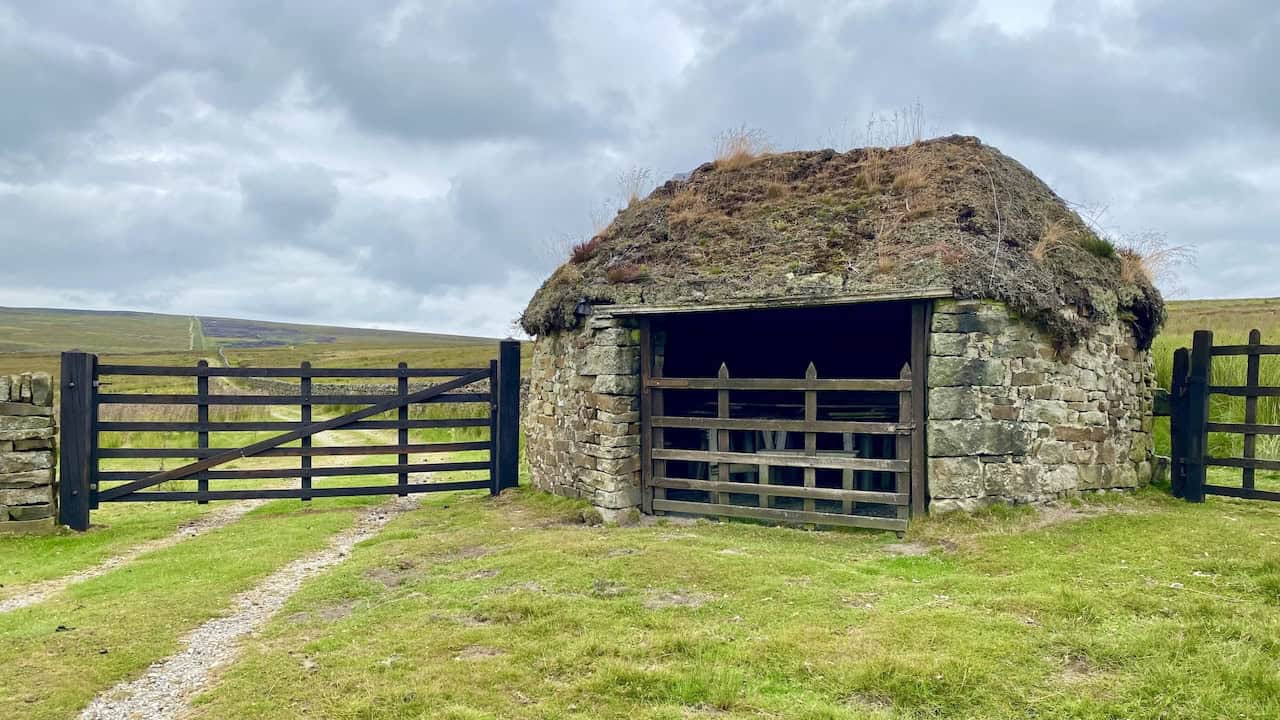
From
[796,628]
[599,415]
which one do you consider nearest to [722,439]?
[599,415]

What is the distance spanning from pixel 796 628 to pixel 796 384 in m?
4.12

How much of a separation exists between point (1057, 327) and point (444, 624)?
7.39 meters

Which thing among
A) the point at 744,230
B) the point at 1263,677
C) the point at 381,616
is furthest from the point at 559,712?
the point at 744,230

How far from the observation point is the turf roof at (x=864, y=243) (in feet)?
30.7

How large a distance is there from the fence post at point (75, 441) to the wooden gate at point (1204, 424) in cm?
1426

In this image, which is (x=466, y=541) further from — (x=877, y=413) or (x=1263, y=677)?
(x=1263, y=677)

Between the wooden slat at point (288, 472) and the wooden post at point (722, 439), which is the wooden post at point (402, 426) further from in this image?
the wooden post at point (722, 439)

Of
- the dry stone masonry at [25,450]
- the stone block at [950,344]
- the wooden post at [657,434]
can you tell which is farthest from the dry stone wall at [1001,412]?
the dry stone masonry at [25,450]

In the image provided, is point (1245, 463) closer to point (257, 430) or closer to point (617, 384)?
point (617, 384)

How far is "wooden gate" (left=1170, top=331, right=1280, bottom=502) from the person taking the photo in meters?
10.1

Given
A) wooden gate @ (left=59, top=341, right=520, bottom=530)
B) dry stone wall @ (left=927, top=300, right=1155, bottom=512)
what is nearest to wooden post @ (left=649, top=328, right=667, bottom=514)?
wooden gate @ (left=59, top=341, right=520, bottom=530)

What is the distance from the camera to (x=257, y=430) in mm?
11766

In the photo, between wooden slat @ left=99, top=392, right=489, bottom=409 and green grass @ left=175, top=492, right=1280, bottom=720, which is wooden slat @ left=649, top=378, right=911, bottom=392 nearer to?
green grass @ left=175, top=492, right=1280, bottom=720

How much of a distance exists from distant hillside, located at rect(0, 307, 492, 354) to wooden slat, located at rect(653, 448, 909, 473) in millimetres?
90551
